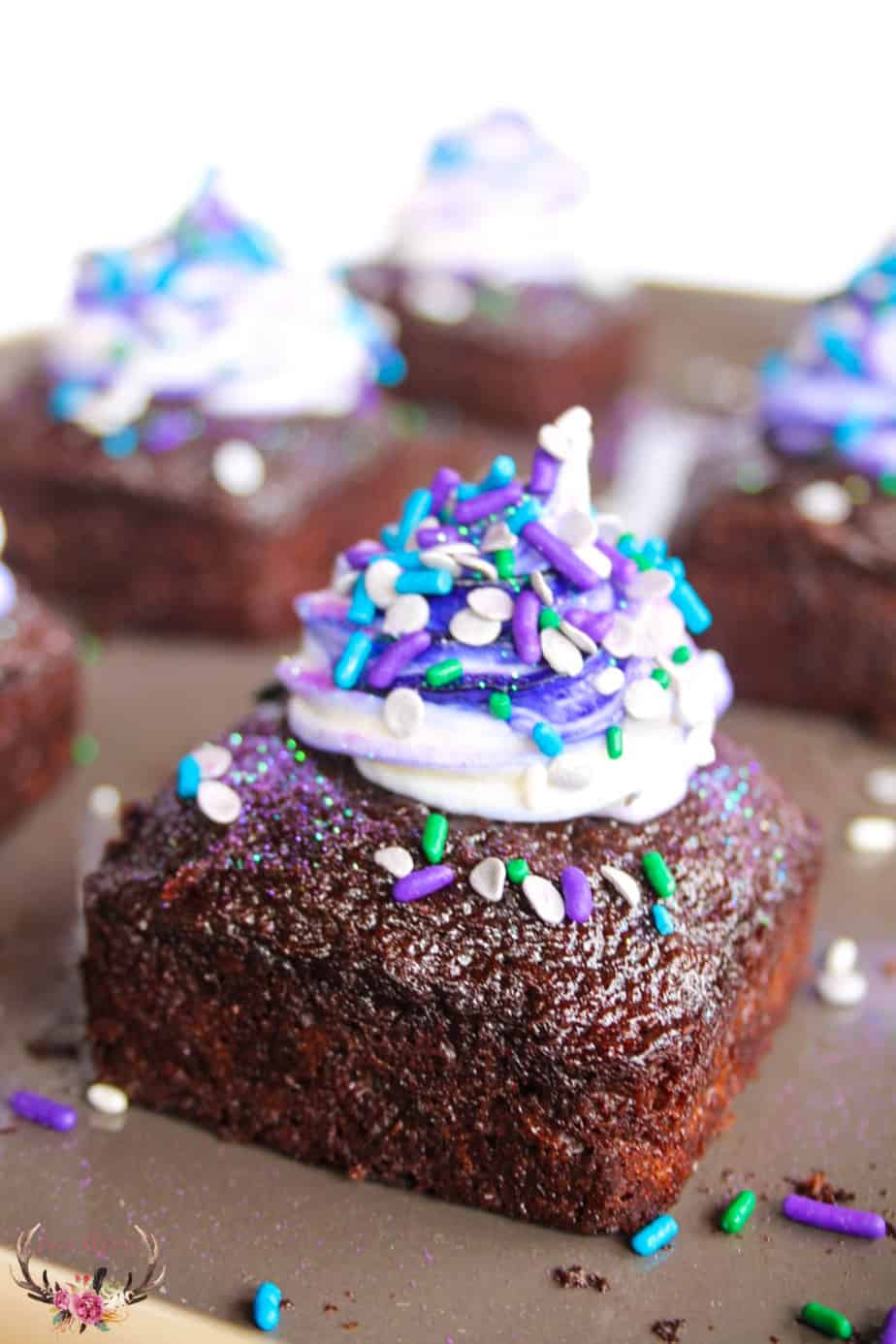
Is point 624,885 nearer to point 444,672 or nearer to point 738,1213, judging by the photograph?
point 444,672

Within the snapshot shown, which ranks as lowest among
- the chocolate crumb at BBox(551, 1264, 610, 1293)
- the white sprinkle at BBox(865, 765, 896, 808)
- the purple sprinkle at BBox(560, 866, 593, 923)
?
the chocolate crumb at BBox(551, 1264, 610, 1293)

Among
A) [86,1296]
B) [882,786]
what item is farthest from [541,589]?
[882,786]

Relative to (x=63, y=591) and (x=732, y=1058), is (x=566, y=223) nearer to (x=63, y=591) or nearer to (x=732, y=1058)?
(x=63, y=591)

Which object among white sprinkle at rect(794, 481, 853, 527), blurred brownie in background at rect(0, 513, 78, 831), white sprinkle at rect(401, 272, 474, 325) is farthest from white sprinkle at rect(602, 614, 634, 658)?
white sprinkle at rect(401, 272, 474, 325)

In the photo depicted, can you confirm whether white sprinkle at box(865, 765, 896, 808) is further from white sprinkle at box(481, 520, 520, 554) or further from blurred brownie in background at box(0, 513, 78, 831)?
blurred brownie in background at box(0, 513, 78, 831)

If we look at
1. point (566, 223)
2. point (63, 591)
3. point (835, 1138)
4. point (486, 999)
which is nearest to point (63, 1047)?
point (486, 999)

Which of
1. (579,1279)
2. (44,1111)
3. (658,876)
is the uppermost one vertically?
(658,876)
